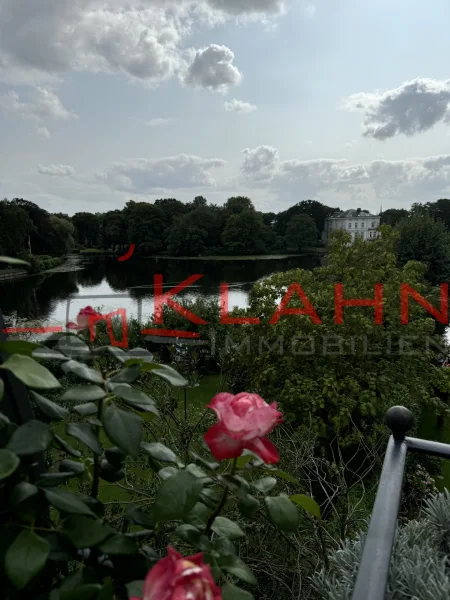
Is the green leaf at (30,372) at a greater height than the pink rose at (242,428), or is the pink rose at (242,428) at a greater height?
the green leaf at (30,372)

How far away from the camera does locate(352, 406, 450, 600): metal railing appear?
84 cm

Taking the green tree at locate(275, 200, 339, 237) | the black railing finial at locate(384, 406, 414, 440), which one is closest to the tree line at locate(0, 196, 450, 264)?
the green tree at locate(275, 200, 339, 237)

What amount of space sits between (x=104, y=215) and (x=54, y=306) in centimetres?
2738

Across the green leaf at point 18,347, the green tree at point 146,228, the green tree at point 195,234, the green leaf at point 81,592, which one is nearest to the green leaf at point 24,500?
the green leaf at point 81,592

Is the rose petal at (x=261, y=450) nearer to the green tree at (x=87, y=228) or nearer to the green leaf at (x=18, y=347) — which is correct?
the green leaf at (x=18, y=347)

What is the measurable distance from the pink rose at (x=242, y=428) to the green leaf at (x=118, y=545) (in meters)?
0.18

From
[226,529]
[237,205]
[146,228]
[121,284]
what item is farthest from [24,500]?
[237,205]

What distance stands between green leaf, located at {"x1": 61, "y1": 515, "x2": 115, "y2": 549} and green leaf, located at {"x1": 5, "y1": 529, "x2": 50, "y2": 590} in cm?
7

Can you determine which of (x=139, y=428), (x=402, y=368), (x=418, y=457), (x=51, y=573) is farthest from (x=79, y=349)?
(x=402, y=368)

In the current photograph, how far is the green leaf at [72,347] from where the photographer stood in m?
0.83

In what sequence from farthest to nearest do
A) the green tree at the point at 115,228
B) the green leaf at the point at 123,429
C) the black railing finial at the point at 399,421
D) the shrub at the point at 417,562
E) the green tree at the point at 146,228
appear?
the green tree at the point at 115,228, the green tree at the point at 146,228, the black railing finial at the point at 399,421, the shrub at the point at 417,562, the green leaf at the point at 123,429

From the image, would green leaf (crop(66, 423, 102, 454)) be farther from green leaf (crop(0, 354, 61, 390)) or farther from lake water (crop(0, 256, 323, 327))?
lake water (crop(0, 256, 323, 327))

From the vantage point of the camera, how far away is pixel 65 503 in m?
0.64

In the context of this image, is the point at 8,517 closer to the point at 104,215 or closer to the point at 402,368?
the point at 402,368
